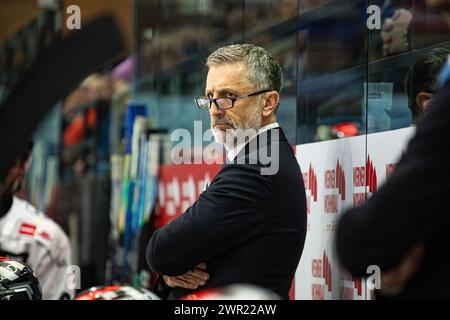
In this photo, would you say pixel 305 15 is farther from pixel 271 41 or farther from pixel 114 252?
pixel 114 252

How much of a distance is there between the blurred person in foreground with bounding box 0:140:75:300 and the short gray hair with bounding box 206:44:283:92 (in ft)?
7.41

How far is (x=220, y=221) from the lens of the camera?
10.00 feet

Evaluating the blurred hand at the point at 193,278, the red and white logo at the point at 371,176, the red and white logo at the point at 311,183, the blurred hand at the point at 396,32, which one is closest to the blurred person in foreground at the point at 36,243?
the red and white logo at the point at 311,183

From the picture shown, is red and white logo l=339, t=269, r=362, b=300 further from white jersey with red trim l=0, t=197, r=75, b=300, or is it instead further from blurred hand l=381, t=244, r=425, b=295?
white jersey with red trim l=0, t=197, r=75, b=300

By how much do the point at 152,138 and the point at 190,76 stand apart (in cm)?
64

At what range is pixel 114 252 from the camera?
7.85 meters

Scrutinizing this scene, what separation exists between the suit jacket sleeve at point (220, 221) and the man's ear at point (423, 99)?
552 millimetres

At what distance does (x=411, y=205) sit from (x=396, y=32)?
1.81 metres

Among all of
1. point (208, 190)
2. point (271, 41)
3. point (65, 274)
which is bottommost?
point (65, 274)

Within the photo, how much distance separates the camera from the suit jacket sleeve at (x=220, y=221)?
10.00ft

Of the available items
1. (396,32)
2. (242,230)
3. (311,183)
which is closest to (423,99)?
(396,32)

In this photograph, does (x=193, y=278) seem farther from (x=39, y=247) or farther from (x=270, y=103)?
(x=39, y=247)
